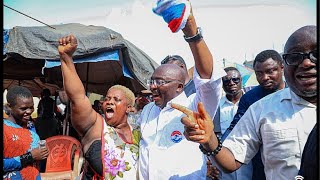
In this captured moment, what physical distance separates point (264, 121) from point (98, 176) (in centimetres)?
101

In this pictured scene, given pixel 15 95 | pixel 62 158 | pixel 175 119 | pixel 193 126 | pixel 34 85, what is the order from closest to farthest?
pixel 193 126 < pixel 175 119 < pixel 15 95 < pixel 62 158 < pixel 34 85

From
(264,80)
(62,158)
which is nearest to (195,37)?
(264,80)

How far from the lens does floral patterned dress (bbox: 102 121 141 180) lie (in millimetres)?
2217

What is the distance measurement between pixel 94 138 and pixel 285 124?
1095mm

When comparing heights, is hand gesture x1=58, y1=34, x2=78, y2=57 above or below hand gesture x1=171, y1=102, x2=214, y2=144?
above

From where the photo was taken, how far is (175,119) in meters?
2.41

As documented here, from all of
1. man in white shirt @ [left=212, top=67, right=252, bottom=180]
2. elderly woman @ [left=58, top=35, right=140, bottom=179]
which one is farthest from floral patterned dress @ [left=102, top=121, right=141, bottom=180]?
man in white shirt @ [left=212, top=67, right=252, bottom=180]

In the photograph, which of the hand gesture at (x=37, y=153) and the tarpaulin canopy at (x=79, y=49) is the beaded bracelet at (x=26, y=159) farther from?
the tarpaulin canopy at (x=79, y=49)

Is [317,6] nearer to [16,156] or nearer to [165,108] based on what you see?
[165,108]

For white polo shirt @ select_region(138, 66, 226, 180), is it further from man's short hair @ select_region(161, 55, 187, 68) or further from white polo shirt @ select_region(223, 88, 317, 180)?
man's short hair @ select_region(161, 55, 187, 68)

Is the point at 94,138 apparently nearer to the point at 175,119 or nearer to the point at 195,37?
the point at 175,119

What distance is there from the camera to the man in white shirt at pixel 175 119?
2.04 m

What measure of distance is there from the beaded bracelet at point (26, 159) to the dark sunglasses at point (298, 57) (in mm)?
2065

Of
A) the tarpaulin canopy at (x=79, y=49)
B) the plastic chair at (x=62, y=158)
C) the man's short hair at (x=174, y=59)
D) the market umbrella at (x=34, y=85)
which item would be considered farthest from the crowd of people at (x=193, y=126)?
the market umbrella at (x=34, y=85)
